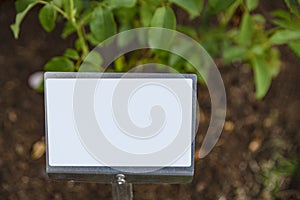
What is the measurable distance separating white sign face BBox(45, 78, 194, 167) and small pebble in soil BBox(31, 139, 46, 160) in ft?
2.10

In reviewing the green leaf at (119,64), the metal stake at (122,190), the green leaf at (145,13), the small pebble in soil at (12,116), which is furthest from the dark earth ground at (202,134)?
the metal stake at (122,190)

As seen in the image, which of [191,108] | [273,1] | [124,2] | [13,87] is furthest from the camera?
[273,1]

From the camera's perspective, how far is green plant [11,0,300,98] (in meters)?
1.07

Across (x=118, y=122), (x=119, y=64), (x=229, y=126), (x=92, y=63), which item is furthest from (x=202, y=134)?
(x=118, y=122)

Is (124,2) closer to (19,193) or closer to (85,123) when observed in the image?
(85,123)

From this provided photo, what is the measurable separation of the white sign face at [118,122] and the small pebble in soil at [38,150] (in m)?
0.64

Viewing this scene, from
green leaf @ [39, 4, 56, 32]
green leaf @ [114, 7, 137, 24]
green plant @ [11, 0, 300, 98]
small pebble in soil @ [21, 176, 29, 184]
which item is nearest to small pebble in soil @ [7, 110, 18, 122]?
small pebble in soil @ [21, 176, 29, 184]

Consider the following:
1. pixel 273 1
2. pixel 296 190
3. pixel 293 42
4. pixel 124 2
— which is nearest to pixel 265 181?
pixel 296 190

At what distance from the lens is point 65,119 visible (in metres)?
0.87

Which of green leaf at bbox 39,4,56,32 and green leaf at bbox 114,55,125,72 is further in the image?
green leaf at bbox 114,55,125,72

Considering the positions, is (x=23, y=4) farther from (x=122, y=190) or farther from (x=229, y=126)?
(x=229, y=126)

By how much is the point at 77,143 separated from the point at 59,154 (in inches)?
1.2

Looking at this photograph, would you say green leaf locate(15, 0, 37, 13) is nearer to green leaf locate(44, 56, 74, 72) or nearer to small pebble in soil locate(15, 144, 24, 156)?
green leaf locate(44, 56, 74, 72)

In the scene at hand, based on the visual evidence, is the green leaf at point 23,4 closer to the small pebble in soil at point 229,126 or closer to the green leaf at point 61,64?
the green leaf at point 61,64
